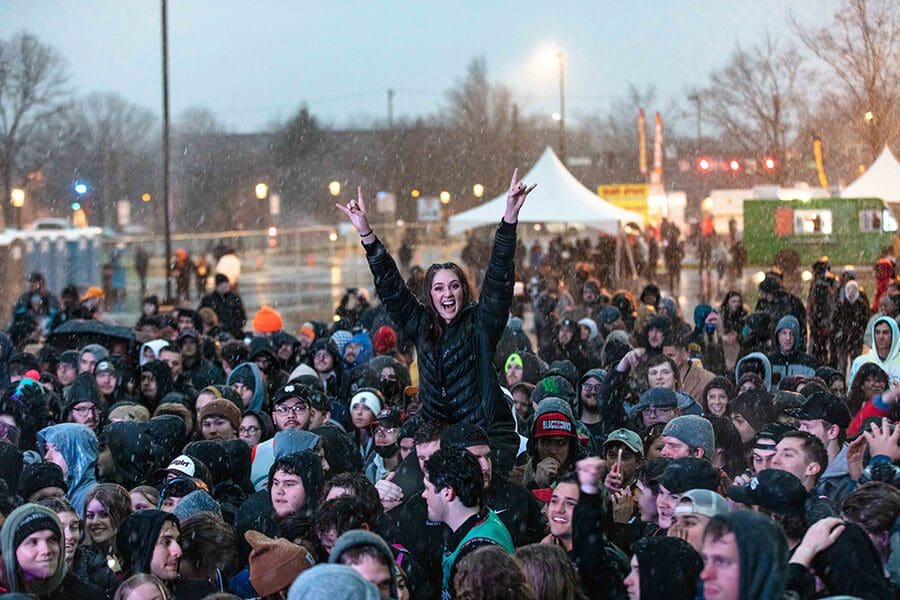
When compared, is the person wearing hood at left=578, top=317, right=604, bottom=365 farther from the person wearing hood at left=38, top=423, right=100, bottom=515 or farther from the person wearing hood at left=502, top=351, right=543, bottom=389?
the person wearing hood at left=38, top=423, right=100, bottom=515

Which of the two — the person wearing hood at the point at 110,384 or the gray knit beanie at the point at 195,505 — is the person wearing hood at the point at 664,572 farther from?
the person wearing hood at the point at 110,384

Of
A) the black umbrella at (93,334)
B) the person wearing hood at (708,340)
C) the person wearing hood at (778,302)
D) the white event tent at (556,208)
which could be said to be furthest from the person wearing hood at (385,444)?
the white event tent at (556,208)

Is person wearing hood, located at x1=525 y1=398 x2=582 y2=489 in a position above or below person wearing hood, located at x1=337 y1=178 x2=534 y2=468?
below

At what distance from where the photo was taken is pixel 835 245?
3130 centimetres

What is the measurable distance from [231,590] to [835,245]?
92.5 ft

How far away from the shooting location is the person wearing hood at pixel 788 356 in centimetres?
1120

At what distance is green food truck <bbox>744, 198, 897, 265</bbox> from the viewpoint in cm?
3070

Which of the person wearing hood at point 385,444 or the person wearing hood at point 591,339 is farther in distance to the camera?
the person wearing hood at point 591,339

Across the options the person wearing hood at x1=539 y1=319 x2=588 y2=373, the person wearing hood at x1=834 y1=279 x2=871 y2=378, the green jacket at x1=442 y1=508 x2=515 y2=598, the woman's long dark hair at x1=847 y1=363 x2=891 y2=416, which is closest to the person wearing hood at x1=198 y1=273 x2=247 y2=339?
the person wearing hood at x1=539 y1=319 x2=588 y2=373

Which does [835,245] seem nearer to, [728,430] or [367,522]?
[728,430]

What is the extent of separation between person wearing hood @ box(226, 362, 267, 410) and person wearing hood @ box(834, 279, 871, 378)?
899 centimetres

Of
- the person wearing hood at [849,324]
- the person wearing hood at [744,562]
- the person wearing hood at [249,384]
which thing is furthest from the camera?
the person wearing hood at [849,324]

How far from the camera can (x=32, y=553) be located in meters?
4.73

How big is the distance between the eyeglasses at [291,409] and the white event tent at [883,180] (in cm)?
2339
